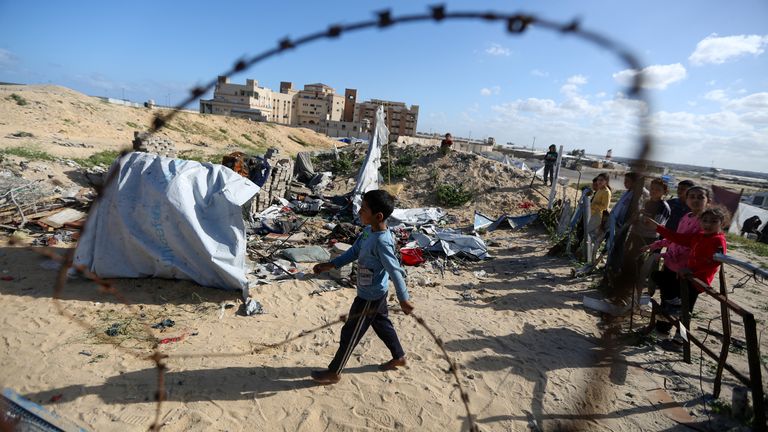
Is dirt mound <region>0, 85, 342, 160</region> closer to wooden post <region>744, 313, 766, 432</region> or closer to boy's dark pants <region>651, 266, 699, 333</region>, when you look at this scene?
boy's dark pants <region>651, 266, 699, 333</region>

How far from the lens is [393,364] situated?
3.41 metres

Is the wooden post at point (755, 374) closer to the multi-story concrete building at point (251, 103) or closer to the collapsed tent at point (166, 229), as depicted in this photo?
the collapsed tent at point (166, 229)

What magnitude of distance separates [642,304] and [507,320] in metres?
1.95

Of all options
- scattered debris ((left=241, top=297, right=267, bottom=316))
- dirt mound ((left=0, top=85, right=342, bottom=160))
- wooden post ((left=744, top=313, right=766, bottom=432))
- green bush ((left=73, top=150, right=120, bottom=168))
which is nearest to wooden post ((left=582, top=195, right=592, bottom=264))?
wooden post ((left=744, top=313, right=766, bottom=432))

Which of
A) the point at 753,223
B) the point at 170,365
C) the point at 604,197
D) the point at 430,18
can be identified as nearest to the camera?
the point at 430,18

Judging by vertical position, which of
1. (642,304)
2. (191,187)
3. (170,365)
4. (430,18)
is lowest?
(170,365)

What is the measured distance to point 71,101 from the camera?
25.7 metres

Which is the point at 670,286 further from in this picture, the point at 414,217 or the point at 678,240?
the point at 414,217

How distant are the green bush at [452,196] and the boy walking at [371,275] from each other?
844cm

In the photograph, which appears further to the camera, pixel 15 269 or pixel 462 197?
pixel 462 197

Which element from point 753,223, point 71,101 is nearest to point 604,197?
point 753,223

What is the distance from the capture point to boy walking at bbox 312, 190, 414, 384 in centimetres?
273

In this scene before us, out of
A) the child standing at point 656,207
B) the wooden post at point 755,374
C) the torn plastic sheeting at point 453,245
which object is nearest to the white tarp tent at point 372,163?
the torn plastic sheeting at point 453,245

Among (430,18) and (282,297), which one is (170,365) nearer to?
(282,297)
